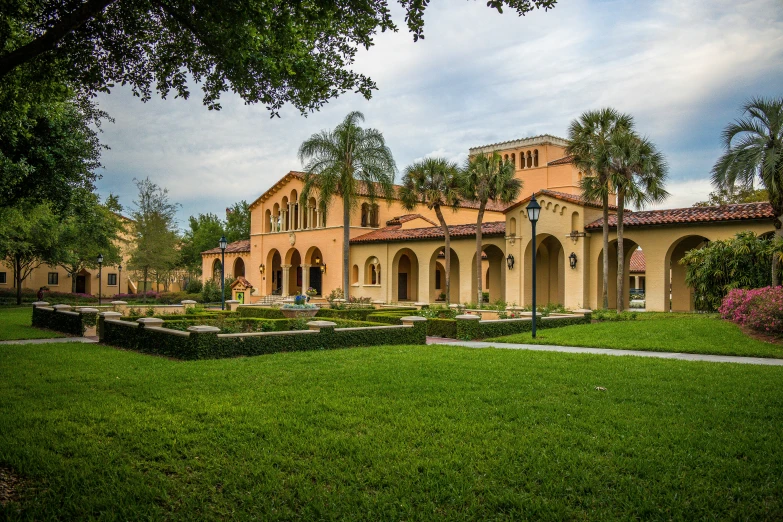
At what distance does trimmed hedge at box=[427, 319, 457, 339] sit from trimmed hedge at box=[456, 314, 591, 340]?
409 millimetres

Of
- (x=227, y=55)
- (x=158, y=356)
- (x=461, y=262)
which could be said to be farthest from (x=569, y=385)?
(x=461, y=262)

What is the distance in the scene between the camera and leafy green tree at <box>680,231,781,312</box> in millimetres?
20516

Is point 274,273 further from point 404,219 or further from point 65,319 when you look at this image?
point 65,319

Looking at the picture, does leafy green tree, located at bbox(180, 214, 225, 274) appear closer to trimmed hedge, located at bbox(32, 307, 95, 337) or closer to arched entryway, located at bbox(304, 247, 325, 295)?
arched entryway, located at bbox(304, 247, 325, 295)

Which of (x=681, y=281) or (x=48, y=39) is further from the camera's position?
(x=681, y=281)

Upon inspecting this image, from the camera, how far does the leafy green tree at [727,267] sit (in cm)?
2052

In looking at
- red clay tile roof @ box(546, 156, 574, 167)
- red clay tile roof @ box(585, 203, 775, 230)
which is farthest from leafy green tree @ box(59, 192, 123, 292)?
red clay tile roof @ box(546, 156, 574, 167)

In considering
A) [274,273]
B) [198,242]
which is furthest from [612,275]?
[198,242]

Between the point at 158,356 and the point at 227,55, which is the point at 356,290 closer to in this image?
the point at 158,356

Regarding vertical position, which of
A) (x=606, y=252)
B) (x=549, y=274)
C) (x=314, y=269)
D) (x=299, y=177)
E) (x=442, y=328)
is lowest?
(x=442, y=328)

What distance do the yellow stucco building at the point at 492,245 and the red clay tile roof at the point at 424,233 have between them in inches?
3.4

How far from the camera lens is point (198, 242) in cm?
6088

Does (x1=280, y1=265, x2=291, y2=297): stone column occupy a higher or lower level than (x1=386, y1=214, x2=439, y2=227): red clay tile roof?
lower

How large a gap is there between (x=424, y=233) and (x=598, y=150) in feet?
43.5
